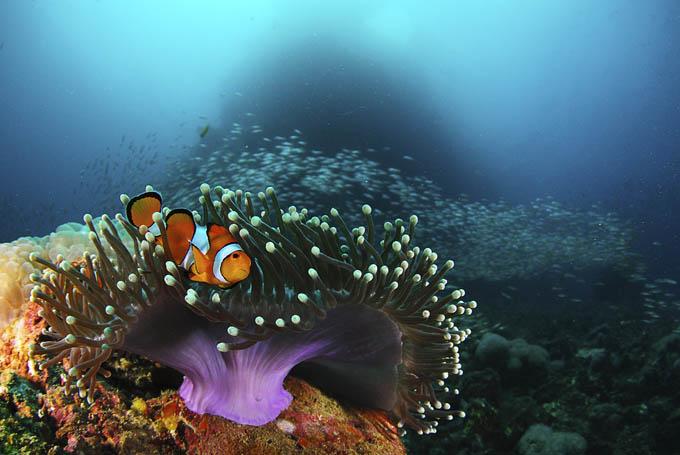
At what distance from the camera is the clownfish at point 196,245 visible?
1646 mm

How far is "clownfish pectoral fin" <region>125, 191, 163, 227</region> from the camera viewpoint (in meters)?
1.89

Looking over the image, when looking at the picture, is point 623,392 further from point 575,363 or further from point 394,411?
point 394,411

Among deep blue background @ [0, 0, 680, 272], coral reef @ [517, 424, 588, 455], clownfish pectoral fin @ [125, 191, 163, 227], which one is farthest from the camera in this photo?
deep blue background @ [0, 0, 680, 272]

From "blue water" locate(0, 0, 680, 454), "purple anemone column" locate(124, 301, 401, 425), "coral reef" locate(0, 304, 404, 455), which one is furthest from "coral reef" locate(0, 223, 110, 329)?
"blue water" locate(0, 0, 680, 454)

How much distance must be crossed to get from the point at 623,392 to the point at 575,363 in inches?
62.5

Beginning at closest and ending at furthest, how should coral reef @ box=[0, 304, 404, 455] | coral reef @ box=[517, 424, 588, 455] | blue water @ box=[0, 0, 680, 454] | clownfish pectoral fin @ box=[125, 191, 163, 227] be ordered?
coral reef @ box=[0, 304, 404, 455]
clownfish pectoral fin @ box=[125, 191, 163, 227]
coral reef @ box=[517, 424, 588, 455]
blue water @ box=[0, 0, 680, 454]

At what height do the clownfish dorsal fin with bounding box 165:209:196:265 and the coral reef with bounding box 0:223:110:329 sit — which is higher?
the clownfish dorsal fin with bounding box 165:209:196:265

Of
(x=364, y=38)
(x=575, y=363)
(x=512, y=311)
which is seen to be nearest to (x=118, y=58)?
(x=364, y=38)

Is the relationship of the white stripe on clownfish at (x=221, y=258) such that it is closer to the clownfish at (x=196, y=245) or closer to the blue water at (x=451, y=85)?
the clownfish at (x=196, y=245)

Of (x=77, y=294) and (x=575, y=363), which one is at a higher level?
(x=77, y=294)

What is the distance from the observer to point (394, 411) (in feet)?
8.41

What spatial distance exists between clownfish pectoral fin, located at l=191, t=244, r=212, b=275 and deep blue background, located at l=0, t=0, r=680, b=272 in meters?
20.7

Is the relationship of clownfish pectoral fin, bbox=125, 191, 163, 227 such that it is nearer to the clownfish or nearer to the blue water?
the clownfish

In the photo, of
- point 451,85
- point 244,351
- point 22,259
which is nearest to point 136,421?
point 244,351
